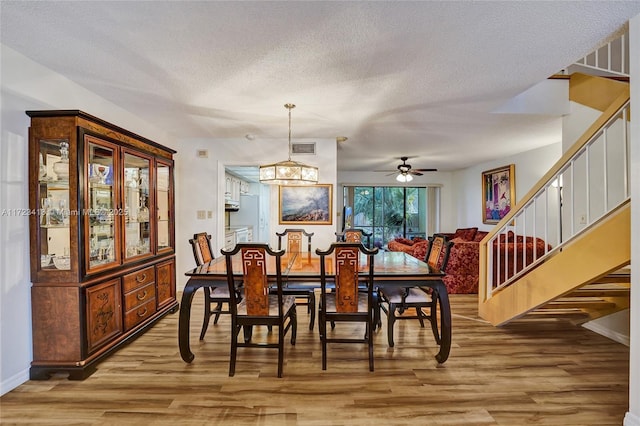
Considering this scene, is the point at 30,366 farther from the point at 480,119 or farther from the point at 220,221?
the point at 480,119

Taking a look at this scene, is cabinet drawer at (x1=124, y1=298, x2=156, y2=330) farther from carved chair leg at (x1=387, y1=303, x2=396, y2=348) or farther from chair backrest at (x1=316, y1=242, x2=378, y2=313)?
carved chair leg at (x1=387, y1=303, x2=396, y2=348)

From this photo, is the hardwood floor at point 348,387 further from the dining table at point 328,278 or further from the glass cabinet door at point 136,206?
the glass cabinet door at point 136,206

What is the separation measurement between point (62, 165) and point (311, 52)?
209 cm

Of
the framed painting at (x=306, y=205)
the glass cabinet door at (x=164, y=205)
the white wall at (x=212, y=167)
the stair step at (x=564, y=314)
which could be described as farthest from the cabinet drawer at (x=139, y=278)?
the stair step at (x=564, y=314)

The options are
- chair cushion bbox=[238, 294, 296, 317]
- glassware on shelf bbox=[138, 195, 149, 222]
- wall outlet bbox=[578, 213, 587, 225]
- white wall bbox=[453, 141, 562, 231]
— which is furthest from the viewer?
white wall bbox=[453, 141, 562, 231]

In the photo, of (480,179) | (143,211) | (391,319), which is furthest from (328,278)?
(480,179)

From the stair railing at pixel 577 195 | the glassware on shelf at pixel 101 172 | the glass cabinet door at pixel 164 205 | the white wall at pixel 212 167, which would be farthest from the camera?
the white wall at pixel 212 167

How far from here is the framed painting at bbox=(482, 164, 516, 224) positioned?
241 inches

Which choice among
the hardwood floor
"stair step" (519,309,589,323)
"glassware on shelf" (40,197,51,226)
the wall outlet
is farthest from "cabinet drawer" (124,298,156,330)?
the wall outlet

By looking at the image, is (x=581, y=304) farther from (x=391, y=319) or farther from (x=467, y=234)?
(x=467, y=234)

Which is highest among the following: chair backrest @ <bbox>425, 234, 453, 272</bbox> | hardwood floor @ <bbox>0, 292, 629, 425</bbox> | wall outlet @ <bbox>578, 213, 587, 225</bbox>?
wall outlet @ <bbox>578, 213, 587, 225</bbox>

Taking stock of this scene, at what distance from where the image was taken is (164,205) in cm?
367

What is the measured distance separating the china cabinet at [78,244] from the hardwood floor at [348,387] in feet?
0.69

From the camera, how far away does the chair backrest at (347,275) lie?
2252 millimetres
